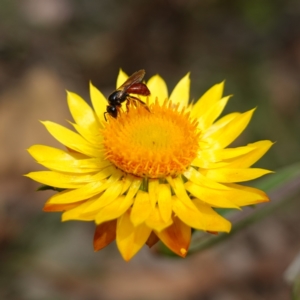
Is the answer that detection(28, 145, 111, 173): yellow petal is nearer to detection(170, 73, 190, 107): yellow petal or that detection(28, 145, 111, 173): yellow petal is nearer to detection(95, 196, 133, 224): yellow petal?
detection(95, 196, 133, 224): yellow petal

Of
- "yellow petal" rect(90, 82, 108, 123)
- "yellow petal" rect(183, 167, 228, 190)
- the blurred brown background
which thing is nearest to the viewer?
"yellow petal" rect(183, 167, 228, 190)

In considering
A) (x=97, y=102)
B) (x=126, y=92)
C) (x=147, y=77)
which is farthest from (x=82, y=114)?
(x=147, y=77)

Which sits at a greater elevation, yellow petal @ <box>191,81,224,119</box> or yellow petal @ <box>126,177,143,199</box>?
yellow petal @ <box>191,81,224,119</box>

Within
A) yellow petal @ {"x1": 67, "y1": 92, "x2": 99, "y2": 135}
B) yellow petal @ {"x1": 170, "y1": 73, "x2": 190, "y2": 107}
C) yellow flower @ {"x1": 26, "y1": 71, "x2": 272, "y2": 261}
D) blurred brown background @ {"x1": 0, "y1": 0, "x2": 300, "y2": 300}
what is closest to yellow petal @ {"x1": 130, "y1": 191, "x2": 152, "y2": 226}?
yellow flower @ {"x1": 26, "y1": 71, "x2": 272, "y2": 261}

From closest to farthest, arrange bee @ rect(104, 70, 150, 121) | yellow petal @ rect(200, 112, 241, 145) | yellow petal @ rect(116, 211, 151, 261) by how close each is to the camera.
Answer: yellow petal @ rect(116, 211, 151, 261) → bee @ rect(104, 70, 150, 121) → yellow petal @ rect(200, 112, 241, 145)

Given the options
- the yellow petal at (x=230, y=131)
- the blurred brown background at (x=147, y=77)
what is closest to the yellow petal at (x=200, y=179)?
the yellow petal at (x=230, y=131)

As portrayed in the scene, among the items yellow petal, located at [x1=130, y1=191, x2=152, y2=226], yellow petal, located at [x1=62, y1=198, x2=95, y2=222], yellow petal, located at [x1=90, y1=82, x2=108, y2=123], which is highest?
yellow petal, located at [x1=90, y1=82, x2=108, y2=123]

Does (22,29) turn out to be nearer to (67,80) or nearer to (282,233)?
(67,80)
